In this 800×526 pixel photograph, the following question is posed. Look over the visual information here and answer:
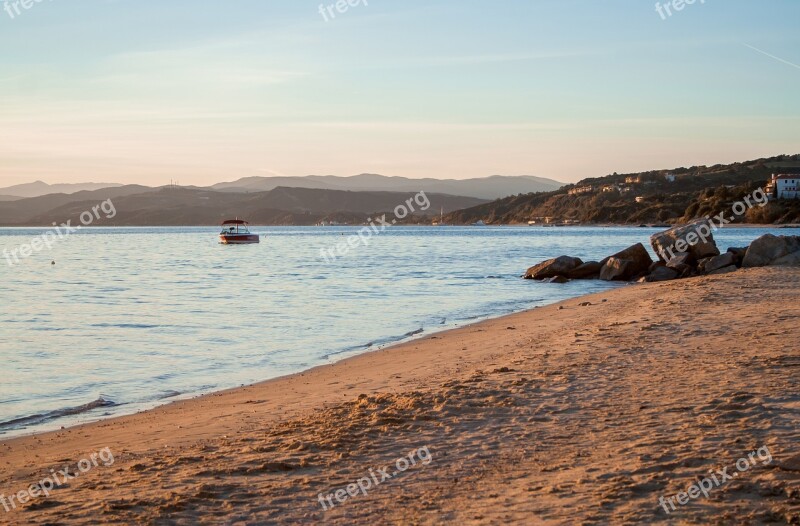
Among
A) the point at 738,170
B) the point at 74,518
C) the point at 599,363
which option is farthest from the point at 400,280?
the point at 738,170

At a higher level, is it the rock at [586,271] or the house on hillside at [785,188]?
the house on hillside at [785,188]

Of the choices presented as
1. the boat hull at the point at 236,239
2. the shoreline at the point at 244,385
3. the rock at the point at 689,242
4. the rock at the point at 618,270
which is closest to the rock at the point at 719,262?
the rock at the point at 689,242

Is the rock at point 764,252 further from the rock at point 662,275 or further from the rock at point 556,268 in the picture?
the rock at point 556,268

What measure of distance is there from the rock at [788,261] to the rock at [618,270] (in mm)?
5375

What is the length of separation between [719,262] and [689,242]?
2.78m

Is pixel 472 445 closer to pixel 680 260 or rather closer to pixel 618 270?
pixel 680 260

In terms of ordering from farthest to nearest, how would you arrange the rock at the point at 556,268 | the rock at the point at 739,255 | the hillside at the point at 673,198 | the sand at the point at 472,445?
the hillside at the point at 673,198 → the rock at the point at 556,268 → the rock at the point at 739,255 → the sand at the point at 472,445

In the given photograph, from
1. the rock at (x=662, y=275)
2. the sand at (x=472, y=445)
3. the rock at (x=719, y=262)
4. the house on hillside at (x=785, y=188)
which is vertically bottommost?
the rock at (x=662, y=275)

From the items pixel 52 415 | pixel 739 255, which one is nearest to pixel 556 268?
pixel 739 255

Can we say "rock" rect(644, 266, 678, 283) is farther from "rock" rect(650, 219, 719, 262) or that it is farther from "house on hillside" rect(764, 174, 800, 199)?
"house on hillside" rect(764, 174, 800, 199)

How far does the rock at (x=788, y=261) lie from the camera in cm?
2603

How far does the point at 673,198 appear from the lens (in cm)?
15288

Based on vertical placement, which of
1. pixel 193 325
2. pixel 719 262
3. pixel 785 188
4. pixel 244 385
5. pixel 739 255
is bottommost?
pixel 719 262

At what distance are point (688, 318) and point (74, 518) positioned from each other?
11.6 metres
